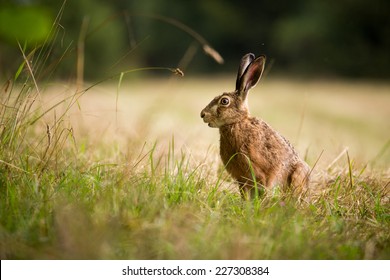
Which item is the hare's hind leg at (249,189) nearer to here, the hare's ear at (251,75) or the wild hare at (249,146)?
the wild hare at (249,146)

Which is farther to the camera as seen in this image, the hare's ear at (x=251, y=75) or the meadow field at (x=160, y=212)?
the hare's ear at (x=251, y=75)

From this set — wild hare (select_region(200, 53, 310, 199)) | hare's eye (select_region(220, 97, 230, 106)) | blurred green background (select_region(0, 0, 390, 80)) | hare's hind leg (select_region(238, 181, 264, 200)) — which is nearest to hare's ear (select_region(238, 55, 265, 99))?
wild hare (select_region(200, 53, 310, 199))

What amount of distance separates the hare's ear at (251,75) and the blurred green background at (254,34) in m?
10.6

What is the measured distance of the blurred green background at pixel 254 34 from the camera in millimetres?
17375

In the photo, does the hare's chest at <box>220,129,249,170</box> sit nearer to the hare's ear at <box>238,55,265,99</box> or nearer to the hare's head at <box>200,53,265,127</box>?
the hare's head at <box>200,53,265,127</box>

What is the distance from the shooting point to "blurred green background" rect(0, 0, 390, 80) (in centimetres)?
1738

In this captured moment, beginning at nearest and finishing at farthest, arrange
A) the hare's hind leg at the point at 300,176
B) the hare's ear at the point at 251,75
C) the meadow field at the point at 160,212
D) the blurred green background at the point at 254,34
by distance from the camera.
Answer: the meadow field at the point at 160,212 → the hare's ear at the point at 251,75 → the hare's hind leg at the point at 300,176 → the blurred green background at the point at 254,34

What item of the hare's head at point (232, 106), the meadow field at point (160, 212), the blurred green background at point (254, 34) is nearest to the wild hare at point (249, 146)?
the hare's head at point (232, 106)

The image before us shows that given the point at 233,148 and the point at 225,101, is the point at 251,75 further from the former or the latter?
the point at 233,148

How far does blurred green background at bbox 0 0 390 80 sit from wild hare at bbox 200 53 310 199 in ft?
34.7

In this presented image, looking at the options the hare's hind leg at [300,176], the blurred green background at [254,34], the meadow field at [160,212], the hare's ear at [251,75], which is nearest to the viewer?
the meadow field at [160,212]

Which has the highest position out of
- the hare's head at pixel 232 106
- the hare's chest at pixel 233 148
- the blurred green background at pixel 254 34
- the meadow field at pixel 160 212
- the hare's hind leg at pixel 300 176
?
the blurred green background at pixel 254 34

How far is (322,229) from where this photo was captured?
8.52ft
